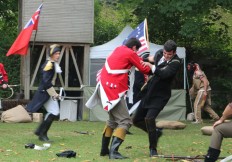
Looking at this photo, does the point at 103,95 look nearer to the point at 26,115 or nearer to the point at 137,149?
the point at 137,149

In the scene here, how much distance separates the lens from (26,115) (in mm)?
16812

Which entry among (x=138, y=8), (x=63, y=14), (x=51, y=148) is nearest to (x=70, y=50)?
(x=63, y=14)

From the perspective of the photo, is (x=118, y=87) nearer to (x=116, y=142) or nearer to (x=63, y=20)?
(x=116, y=142)

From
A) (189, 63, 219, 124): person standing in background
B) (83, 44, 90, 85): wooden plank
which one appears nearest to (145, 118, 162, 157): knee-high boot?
(189, 63, 219, 124): person standing in background

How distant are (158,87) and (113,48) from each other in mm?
9761

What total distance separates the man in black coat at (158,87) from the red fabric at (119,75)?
310mm

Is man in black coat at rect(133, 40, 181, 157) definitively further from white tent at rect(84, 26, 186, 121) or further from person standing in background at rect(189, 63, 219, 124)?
white tent at rect(84, 26, 186, 121)

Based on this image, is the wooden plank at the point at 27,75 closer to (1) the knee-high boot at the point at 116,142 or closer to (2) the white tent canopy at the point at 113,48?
(2) the white tent canopy at the point at 113,48

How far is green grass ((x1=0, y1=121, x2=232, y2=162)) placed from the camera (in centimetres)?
952

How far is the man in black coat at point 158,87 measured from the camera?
31.0 feet

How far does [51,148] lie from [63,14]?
9878 millimetres

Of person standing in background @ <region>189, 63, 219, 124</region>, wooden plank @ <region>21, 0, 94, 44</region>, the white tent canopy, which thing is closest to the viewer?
person standing in background @ <region>189, 63, 219, 124</region>

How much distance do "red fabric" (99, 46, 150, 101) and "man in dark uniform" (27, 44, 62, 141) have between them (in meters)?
2.16

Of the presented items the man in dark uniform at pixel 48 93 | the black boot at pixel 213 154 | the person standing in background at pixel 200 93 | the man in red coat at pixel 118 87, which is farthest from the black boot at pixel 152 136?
the person standing in background at pixel 200 93
